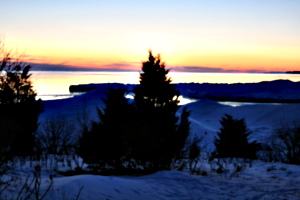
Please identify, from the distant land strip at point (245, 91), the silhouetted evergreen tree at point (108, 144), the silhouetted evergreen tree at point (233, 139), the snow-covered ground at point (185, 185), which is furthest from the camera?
the distant land strip at point (245, 91)

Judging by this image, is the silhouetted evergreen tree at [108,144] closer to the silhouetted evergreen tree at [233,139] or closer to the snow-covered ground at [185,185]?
the snow-covered ground at [185,185]

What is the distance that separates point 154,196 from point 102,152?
5143mm

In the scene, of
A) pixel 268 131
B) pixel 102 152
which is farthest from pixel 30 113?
pixel 268 131

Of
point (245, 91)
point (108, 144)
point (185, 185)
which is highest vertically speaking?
point (245, 91)

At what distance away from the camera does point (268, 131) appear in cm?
4194

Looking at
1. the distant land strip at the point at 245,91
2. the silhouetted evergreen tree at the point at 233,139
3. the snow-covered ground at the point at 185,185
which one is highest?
the distant land strip at the point at 245,91

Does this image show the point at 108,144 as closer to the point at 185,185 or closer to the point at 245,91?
the point at 185,185

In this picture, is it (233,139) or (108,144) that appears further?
(233,139)

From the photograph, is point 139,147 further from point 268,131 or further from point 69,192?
point 268,131

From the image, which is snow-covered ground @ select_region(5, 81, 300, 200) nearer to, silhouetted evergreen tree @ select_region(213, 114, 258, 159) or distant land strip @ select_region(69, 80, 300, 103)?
silhouetted evergreen tree @ select_region(213, 114, 258, 159)

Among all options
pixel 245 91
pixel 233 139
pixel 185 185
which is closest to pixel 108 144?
pixel 185 185

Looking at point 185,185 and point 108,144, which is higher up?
point 108,144

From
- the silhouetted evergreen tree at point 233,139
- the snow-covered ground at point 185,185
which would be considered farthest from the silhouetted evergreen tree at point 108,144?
the silhouetted evergreen tree at point 233,139

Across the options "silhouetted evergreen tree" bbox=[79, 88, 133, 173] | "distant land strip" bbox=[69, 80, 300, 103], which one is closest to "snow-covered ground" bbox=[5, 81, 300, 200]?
"silhouetted evergreen tree" bbox=[79, 88, 133, 173]
